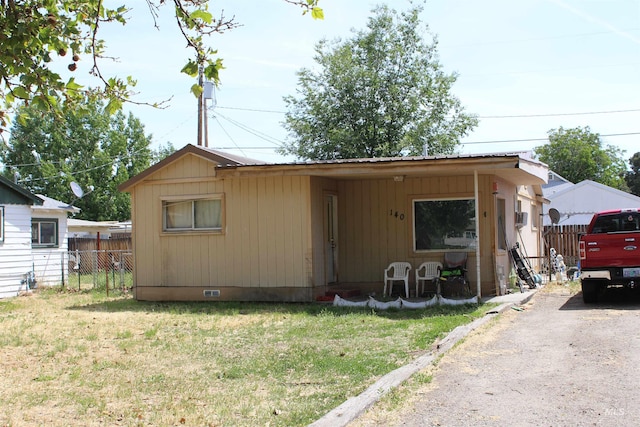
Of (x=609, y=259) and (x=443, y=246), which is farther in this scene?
(x=443, y=246)

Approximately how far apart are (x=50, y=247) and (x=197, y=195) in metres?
10.4

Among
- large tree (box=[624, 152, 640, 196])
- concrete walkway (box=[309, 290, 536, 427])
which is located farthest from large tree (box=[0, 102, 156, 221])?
large tree (box=[624, 152, 640, 196])

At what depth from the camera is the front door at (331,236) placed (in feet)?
49.7

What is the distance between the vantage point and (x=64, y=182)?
144 ft

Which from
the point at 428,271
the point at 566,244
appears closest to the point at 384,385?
the point at 428,271

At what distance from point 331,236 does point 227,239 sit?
226 cm

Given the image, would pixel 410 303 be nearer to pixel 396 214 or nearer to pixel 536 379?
pixel 396 214

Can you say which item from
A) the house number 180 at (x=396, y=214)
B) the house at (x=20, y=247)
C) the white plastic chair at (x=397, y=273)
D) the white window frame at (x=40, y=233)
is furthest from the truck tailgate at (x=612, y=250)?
the white window frame at (x=40, y=233)

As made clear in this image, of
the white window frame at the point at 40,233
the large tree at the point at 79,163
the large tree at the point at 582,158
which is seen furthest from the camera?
the large tree at the point at 582,158

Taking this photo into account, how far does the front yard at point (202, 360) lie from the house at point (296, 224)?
3.20ft

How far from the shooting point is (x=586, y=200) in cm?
3847

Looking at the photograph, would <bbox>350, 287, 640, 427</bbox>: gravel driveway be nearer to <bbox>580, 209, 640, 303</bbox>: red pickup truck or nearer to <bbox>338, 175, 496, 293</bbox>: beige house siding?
<bbox>580, 209, 640, 303</bbox>: red pickup truck

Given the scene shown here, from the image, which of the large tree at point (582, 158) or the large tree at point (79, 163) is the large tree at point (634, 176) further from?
the large tree at point (79, 163)

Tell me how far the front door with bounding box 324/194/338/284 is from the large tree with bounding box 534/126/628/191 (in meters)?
50.7
